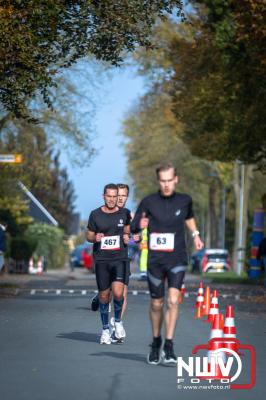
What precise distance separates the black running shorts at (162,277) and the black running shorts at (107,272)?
2.74 meters

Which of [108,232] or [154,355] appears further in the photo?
[108,232]

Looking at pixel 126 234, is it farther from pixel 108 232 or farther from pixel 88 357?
pixel 88 357

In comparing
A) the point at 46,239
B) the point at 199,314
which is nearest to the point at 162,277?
the point at 199,314

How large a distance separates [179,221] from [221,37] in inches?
839

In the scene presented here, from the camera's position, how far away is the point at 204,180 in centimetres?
7850

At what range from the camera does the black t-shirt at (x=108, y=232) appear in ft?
53.7

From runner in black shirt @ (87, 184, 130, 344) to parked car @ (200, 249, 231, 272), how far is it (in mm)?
57839

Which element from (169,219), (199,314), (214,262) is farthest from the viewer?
(214,262)

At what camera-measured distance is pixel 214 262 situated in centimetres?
7456

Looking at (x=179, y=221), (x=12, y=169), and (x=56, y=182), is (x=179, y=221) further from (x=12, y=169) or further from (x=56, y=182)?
(x=56, y=182)

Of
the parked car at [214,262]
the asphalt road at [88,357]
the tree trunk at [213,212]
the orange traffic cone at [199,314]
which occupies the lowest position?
the asphalt road at [88,357]

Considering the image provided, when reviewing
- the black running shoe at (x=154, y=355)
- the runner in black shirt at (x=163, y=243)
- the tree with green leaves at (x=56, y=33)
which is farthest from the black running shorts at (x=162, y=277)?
the tree with green leaves at (x=56, y=33)

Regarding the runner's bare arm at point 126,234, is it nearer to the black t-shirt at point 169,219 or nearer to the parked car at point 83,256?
the black t-shirt at point 169,219

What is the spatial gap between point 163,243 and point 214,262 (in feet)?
201
